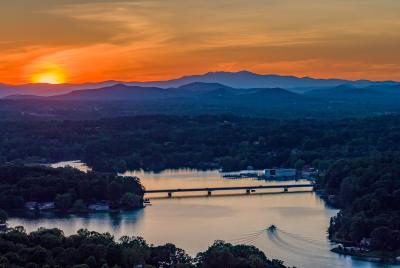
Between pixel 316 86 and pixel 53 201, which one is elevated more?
pixel 316 86

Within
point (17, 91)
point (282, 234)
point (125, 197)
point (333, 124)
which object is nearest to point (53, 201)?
point (125, 197)

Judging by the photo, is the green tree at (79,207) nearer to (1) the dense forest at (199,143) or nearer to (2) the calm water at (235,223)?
(2) the calm water at (235,223)

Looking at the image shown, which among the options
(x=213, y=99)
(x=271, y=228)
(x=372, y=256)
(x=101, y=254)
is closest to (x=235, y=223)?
(x=271, y=228)

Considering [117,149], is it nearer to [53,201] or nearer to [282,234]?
[53,201]

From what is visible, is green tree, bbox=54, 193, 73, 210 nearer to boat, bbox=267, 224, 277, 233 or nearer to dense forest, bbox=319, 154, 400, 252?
boat, bbox=267, 224, 277, 233

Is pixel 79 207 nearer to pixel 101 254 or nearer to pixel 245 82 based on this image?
pixel 101 254

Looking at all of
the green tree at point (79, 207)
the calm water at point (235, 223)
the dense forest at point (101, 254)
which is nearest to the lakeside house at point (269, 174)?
the calm water at point (235, 223)
